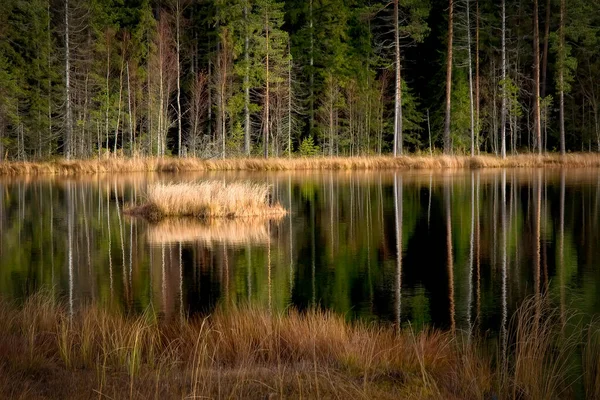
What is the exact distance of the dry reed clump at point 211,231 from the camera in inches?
676

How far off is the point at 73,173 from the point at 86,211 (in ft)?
72.4

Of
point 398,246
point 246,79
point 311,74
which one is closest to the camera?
point 398,246

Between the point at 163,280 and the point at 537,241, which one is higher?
the point at 537,241

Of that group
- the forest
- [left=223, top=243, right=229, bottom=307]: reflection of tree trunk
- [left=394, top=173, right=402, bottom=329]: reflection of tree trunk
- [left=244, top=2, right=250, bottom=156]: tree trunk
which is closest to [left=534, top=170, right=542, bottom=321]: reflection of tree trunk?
[left=394, top=173, right=402, bottom=329]: reflection of tree trunk

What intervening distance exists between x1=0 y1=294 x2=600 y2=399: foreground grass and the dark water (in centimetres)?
204

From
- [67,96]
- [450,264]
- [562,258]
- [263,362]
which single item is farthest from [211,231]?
[67,96]

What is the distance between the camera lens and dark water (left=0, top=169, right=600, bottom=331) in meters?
11.0

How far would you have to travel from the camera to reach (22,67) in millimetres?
52031

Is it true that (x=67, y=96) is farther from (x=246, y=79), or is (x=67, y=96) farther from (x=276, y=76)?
(x=276, y=76)

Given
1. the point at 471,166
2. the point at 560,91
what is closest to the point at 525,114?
the point at 560,91

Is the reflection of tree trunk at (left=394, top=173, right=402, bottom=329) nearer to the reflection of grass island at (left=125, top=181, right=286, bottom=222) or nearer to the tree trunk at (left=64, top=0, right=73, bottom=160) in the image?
the reflection of grass island at (left=125, top=181, right=286, bottom=222)

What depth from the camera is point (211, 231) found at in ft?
60.8

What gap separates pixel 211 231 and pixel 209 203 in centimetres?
286

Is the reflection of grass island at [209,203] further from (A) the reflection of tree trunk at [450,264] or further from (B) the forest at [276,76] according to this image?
(B) the forest at [276,76]
